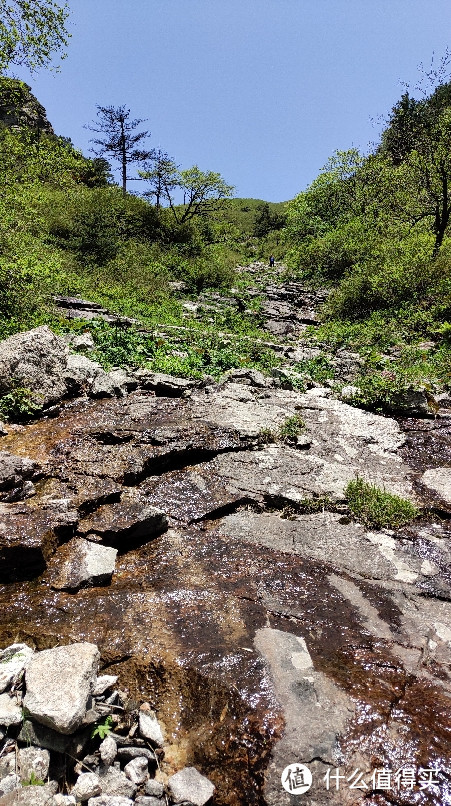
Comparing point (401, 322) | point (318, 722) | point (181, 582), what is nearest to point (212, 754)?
point (318, 722)

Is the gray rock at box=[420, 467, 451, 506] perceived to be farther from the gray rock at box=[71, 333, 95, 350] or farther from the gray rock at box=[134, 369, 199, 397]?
the gray rock at box=[71, 333, 95, 350]

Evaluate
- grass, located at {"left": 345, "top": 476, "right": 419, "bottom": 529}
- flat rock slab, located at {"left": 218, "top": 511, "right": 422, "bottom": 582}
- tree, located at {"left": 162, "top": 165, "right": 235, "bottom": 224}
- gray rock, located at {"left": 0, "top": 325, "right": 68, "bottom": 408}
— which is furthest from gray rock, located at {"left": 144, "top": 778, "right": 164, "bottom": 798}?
tree, located at {"left": 162, "top": 165, "right": 235, "bottom": 224}

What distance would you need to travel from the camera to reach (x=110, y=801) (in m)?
2.31

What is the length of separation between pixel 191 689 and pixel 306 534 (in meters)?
2.43

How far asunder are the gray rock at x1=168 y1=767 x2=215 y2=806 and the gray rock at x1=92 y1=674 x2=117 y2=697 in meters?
0.73

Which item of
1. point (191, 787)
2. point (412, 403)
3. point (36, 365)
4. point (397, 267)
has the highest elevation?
point (397, 267)

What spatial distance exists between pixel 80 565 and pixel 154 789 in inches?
82.1

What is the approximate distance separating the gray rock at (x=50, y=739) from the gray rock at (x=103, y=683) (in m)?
0.32

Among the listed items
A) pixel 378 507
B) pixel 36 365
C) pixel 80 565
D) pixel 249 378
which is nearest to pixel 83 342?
pixel 36 365

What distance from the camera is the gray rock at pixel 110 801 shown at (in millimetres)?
2277

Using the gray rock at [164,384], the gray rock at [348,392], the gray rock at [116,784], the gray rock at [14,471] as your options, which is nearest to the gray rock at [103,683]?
the gray rock at [116,784]

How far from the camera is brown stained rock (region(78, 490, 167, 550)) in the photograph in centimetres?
454

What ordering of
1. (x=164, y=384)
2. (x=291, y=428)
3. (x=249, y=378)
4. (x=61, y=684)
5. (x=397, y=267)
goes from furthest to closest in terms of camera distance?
1. (x=397, y=267)
2. (x=249, y=378)
3. (x=164, y=384)
4. (x=291, y=428)
5. (x=61, y=684)

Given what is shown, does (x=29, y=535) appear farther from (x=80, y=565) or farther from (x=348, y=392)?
(x=348, y=392)
